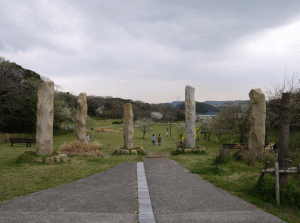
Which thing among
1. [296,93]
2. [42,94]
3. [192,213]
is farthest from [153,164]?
[296,93]

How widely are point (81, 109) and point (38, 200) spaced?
9662 millimetres

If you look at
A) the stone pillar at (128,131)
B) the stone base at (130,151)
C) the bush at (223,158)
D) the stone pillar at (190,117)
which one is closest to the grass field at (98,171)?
the bush at (223,158)

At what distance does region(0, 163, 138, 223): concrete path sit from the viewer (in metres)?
4.39

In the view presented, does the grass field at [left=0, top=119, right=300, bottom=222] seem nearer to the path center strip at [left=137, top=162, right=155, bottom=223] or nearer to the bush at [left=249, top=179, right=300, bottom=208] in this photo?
the bush at [left=249, top=179, right=300, bottom=208]

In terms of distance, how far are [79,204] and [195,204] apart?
9.80 ft

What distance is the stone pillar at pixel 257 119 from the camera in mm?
11148

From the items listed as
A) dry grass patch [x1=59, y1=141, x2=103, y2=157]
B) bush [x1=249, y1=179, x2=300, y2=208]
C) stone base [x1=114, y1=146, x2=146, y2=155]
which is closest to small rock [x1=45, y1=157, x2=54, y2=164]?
dry grass patch [x1=59, y1=141, x2=103, y2=157]

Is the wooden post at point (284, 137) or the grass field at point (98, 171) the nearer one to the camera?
the grass field at point (98, 171)

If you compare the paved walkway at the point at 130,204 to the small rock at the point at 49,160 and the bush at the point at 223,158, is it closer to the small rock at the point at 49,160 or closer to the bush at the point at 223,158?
the bush at the point at 223,158

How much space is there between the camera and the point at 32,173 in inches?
318

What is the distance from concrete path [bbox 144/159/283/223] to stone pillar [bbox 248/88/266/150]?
5278 mm

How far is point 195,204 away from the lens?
207 inches


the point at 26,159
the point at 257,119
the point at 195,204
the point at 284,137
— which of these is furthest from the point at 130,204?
the point at 257,119

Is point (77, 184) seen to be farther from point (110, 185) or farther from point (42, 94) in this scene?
point (42, 94)
